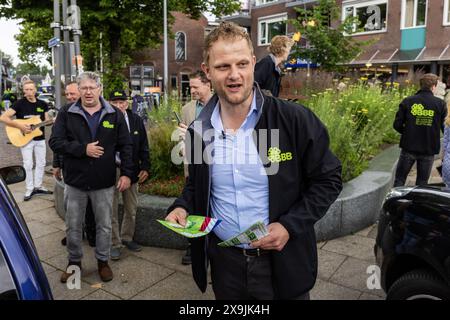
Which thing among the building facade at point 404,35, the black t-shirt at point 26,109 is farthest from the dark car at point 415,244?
the building facade at point 404,35

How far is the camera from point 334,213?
5.12 meters

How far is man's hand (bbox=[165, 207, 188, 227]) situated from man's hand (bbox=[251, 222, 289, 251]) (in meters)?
0.41

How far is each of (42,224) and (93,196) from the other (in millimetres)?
2221

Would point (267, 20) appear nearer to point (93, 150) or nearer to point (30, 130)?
point (30, 130)

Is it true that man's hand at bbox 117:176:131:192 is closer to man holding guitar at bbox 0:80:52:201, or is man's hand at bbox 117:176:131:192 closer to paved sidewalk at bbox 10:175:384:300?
paved sidewalk at bbox 10:175:384:300

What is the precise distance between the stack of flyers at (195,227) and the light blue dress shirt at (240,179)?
0.53 ft

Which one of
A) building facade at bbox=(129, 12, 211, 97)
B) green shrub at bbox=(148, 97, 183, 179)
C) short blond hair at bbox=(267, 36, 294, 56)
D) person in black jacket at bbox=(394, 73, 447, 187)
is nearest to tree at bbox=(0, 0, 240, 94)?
green shrub at bbox=(148, 97, 183, 179)

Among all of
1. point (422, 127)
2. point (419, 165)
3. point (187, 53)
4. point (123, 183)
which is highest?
point (187, 53)

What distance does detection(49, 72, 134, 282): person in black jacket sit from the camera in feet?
Result: 13.1

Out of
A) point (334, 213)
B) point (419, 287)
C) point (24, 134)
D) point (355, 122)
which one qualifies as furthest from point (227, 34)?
point (355, 122)

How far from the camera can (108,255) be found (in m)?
4.24

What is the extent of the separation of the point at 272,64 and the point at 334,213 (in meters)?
1.97

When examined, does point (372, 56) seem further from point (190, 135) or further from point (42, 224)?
point (190, 135)

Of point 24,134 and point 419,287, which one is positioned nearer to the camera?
point 419,287
